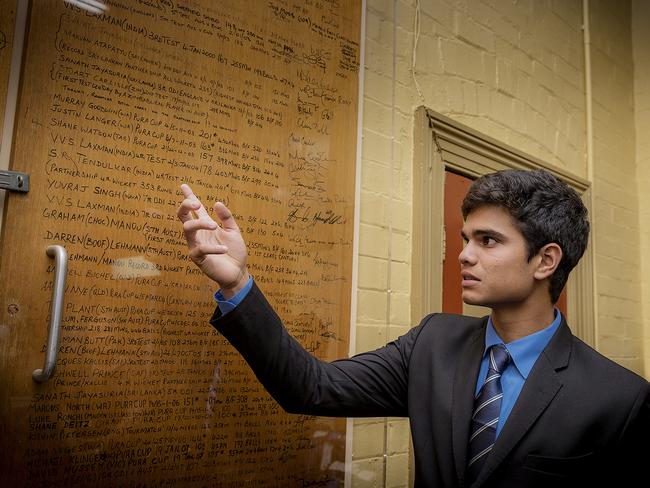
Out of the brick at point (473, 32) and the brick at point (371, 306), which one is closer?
the brick at point (371, 306)

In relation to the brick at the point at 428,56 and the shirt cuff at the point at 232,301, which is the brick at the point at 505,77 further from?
the shirt cuff at the point at 232,301

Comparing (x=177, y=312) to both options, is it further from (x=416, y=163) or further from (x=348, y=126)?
(x=416, y=163)

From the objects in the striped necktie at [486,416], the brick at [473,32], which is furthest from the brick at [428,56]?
the striped necktie at [486,416]

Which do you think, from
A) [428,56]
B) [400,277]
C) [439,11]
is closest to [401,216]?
[400,277]

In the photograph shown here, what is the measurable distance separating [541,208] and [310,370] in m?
0.73

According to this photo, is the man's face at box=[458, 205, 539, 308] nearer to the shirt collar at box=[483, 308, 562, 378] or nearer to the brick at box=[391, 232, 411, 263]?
the shirt collar at box=[483, 308, 562, 378]

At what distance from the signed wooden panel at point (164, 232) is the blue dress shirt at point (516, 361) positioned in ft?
1.65

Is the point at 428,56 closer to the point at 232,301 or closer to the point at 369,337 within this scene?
the point at 369,337

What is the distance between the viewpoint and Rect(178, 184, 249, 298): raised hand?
1102 mm

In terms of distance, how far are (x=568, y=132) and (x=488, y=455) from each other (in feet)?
7.28

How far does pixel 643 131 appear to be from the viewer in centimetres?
336

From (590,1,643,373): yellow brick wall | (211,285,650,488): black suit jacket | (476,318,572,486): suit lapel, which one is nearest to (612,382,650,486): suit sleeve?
(211,285,650,488): black suit jacket

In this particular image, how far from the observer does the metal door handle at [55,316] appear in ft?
3.68

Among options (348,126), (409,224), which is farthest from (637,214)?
(348,126)
